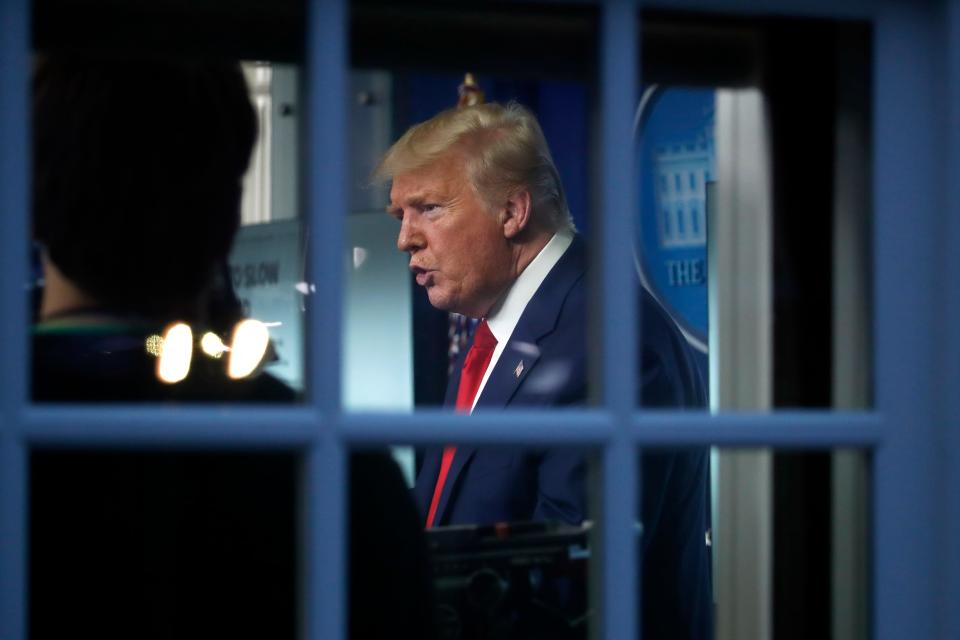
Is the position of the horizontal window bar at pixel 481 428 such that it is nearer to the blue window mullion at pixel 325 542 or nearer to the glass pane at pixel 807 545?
the blue window mullion at pixel 325 542

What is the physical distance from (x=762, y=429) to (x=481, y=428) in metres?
0.29

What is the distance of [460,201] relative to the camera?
3.05m

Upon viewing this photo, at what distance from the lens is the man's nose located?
3.17 metres

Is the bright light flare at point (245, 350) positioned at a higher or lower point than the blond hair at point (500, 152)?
lower

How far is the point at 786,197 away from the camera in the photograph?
155cm

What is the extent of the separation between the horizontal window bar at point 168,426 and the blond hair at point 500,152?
166 cm

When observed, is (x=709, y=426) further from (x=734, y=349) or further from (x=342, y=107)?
(x=342, y=107)

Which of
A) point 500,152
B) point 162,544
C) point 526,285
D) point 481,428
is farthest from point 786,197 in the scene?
point 500,152

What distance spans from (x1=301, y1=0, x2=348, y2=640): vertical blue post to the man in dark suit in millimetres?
909

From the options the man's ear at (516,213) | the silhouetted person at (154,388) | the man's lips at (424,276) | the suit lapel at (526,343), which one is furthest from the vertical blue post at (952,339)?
the man's lips at (424,276)

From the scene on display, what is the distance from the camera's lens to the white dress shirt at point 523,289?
9.29ft

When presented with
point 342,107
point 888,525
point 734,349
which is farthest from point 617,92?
point 888,525

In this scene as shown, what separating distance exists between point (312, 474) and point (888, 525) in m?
0.59

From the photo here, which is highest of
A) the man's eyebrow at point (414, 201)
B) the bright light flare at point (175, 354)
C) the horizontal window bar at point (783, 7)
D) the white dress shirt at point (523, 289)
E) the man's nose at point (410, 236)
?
the horizontal window bar at point (783, 7)
